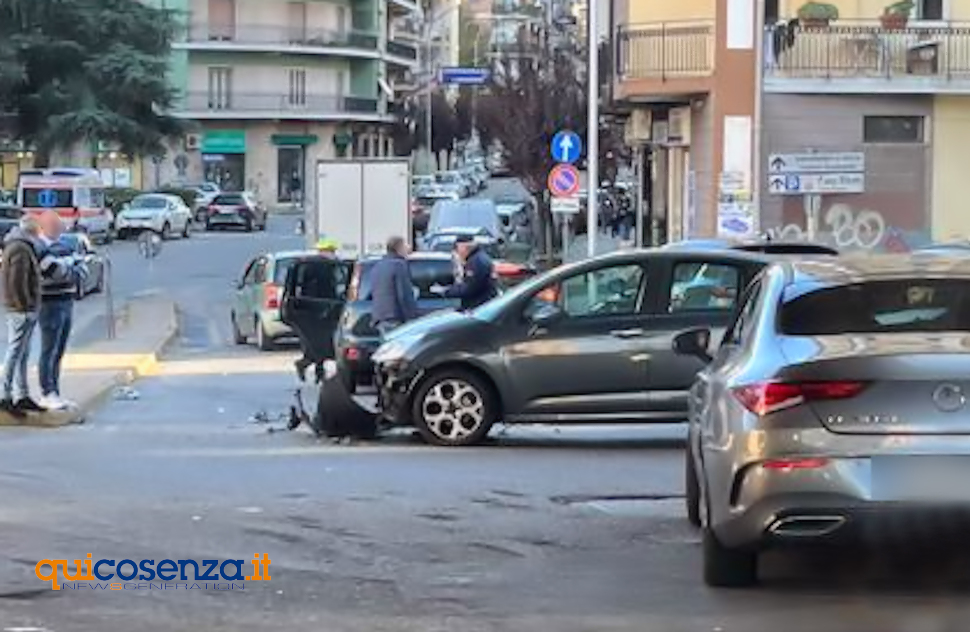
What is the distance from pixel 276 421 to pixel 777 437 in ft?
33.1

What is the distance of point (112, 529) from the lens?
375 inches

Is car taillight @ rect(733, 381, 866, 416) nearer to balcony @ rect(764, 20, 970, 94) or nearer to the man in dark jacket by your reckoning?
the man in dark jacket

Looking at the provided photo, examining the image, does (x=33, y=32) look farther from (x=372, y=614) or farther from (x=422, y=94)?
(x=372, y=614)

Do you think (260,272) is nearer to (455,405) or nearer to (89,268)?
(89,268)

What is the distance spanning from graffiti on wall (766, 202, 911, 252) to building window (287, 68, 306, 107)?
63.5 metres

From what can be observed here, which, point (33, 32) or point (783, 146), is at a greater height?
point (33, 32)

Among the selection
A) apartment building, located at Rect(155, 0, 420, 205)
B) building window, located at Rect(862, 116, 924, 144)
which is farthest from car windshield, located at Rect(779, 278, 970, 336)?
apartment building, located at Rect(155, 0, 420, 205)

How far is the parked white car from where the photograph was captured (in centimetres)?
6398

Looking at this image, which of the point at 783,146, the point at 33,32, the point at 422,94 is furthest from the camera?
the point at 422,94

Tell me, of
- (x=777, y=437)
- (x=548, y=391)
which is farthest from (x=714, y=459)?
(x=548, y=391)

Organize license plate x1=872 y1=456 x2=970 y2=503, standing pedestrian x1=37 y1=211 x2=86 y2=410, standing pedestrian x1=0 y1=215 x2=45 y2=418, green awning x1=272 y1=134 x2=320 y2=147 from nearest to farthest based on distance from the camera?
license plate x1=872 y1=456 x2=970 y2=503
standing pedestrian x1=0 y1=215 x2=45 y2=418
standing pedestrian x1=37 y1=211 x2=86 y2=410
green awning x1=272 y1=134 x2=320 y2=147

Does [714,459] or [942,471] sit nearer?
[942,471]

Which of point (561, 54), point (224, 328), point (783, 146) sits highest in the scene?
point (561, 54)

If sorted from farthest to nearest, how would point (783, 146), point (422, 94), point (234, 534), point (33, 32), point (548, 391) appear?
point (422, 94) < point (33, 32) < point (783, 146) < point (548, 391) < point (234, 534)
